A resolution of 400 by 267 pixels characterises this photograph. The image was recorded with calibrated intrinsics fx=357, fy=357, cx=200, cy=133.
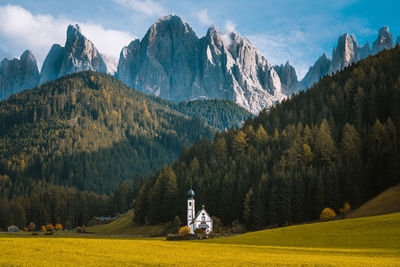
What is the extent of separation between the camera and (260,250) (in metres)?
40.3

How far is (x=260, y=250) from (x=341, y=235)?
13626mm

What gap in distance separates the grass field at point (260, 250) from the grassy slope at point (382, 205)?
13.8m

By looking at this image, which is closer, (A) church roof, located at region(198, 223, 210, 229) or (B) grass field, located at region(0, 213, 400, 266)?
(B) grass field, located at region(0, 213, 400, 266)

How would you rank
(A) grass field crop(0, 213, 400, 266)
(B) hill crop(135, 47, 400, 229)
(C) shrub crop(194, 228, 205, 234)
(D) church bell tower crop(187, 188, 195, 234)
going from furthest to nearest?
(D) church bell tower crop(187, 188, 195, 234) < (C) shrub crop(194, 228, 205, 234) < (B) hill crop(135, 47, 400, 229) < (A) grass field crop(0, 213, 400, 266)

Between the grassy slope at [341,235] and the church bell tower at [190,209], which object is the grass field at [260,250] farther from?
the church bell tower at [190,209]

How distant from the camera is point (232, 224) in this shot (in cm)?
8775

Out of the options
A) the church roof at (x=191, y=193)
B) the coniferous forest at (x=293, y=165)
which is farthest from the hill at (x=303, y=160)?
the church roof at (x=191, y=193)

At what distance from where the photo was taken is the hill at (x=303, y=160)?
76375 millimetres

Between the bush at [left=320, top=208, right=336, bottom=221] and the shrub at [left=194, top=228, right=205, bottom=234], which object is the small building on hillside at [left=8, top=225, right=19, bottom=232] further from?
the bush at [left=320, top=208, right=336, bottom=221]

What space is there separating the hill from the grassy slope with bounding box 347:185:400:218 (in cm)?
465

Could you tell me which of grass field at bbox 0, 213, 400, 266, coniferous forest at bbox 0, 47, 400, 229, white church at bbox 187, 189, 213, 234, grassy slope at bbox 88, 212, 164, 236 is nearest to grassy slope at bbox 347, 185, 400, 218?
coniferous forest at bbox 0, 47, 400, 229

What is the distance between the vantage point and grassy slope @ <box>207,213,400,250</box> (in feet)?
136

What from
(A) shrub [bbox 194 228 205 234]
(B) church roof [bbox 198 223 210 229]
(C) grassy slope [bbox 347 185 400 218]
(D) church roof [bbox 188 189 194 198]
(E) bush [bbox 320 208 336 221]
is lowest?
(A) shrub [bbox 194 228 205 234]

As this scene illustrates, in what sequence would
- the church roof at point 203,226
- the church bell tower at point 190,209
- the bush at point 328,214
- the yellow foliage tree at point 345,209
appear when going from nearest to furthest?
the bush at point 328,214 → the yellow foliage tree at point 345,209 → the church roof at point 203,226 → the church bell tower at point 190,209
